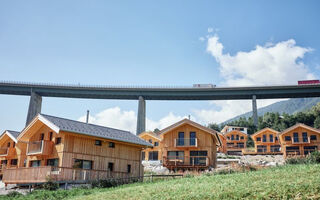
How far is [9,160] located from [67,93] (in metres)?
44.3

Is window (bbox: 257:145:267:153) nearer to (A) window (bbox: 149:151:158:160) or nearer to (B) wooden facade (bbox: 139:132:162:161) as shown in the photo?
(B) wooden facade (bbox: 139:132:162:161)

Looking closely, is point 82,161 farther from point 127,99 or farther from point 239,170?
point 127,99

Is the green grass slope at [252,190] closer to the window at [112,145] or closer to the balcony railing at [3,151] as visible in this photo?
the window at [112,145]

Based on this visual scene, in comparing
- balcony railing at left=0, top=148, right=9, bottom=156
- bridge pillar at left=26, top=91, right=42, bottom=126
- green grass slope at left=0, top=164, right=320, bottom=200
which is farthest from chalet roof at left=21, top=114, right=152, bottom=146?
bridge pillar at left=26, top=91, right=42, bottom=126

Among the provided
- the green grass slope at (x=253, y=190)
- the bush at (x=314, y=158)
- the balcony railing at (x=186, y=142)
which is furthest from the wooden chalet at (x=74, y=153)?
A: the bush at (x=314, y=158)

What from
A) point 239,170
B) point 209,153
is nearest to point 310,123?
point 209,153

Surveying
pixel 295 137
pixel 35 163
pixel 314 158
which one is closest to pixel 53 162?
pixel 35 163

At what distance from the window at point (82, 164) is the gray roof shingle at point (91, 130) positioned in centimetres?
228

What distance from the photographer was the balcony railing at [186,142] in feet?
119

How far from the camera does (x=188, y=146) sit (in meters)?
36.4

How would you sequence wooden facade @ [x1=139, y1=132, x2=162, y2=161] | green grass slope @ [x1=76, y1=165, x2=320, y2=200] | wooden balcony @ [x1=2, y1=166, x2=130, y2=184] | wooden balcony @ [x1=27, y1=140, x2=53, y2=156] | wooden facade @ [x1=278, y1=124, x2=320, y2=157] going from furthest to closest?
wooden facade @ [x1=139, y1=132, x2=162, y2=161], wooden facade @ [x1=278, y1=124, x2=320, y2=157], wooden balcony @ [x1=27, y1=140, x2=53, y2=156], wooden balcony @ [x1=2, y1=166, x2=130, y2=184], green grass slope @ [x1=76, y1=165, x2=320, y2=200]

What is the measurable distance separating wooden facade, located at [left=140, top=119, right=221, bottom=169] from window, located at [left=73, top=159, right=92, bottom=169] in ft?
39.4

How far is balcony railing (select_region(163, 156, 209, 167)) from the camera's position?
3583cm

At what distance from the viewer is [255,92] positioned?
78.0 meters
